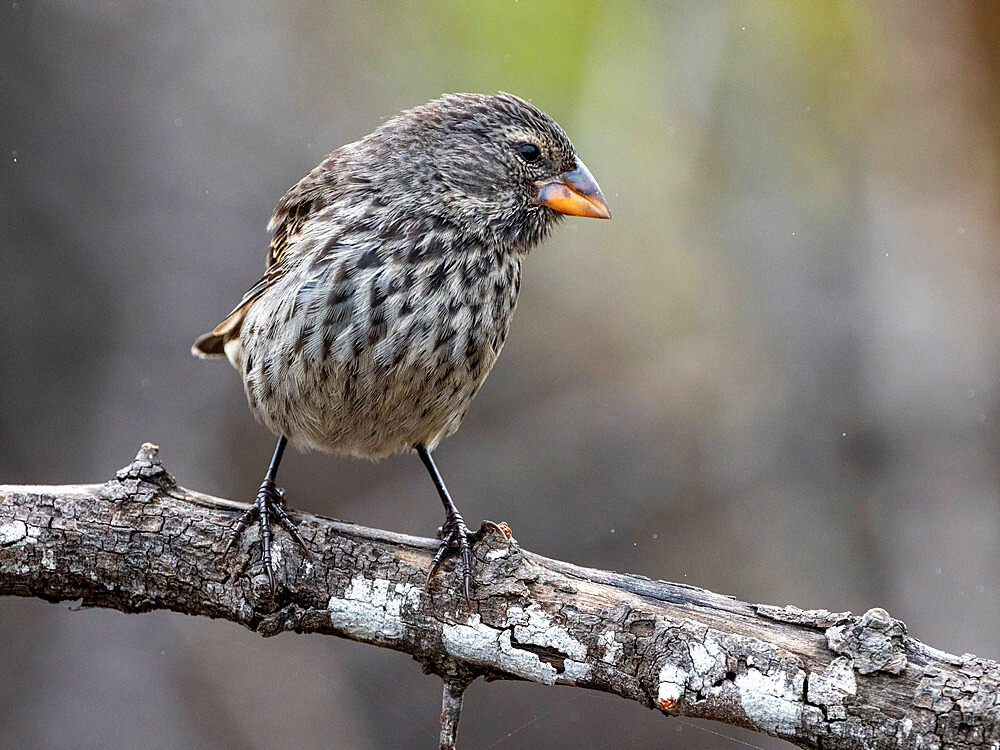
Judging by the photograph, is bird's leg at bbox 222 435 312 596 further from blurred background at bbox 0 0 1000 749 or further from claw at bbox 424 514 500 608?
blurred background at bbox 0 0 1000 749

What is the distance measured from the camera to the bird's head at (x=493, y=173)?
10.8ft

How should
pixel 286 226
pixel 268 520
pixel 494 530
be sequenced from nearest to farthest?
pixel 494 530 → pixel 268 520 → pixel 286 226

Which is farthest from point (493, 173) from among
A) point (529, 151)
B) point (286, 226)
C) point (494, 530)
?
point (494, 530)

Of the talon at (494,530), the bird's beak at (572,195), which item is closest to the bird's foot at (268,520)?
the talon at (494,530)

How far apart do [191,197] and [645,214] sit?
7.75 feet

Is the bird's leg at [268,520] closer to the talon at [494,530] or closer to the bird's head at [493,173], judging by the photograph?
the talon at [494,530]

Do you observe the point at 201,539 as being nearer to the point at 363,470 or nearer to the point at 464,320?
the point at 464,320

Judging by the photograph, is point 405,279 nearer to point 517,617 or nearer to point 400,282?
point 400,282

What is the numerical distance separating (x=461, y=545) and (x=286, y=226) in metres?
1.29

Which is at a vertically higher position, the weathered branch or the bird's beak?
the bird's beak

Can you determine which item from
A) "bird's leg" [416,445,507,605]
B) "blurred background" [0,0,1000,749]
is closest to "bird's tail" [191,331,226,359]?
"bird's leg" [416,445,507,605]

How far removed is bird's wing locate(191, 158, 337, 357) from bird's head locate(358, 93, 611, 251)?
0.67 ft

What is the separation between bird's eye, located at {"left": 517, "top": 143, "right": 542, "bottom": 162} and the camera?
3.33m

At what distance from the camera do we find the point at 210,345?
12.9 feet
